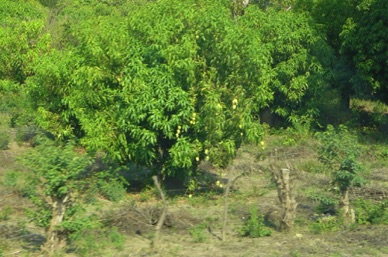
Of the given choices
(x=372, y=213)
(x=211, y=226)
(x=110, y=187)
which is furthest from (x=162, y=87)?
(x=372, y=213)

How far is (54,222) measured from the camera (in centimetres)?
917

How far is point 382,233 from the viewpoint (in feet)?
33.9

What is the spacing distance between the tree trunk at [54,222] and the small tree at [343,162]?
4.56m

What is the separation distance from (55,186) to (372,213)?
5240mm

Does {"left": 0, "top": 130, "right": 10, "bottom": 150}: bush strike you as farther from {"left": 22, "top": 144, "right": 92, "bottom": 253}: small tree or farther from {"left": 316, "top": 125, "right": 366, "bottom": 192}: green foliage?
{"left": 316, "top": 125, "right": 366, "bottom": 192}: green foliage

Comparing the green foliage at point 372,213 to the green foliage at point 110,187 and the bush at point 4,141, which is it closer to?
the green foliage at point 110,187

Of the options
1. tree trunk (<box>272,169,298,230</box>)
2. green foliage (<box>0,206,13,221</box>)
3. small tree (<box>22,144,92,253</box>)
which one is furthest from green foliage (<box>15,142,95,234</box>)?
tree trunk (<box>272,169,298,230</box>)

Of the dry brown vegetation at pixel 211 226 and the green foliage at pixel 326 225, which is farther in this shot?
the green foliage at pixel 326 225

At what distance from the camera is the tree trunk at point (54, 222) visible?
9176 mm

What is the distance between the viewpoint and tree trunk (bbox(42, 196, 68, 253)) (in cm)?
918

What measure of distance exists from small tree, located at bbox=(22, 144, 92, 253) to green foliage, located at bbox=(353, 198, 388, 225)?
465 centimetres

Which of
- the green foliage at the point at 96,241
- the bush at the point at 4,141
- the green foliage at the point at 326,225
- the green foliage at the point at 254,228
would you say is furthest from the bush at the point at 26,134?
the green foliage at the point at 326,225

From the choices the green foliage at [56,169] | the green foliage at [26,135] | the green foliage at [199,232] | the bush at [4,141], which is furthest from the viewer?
the green foliage at [26,135]

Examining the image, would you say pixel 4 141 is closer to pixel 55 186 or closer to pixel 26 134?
pixel 26 134
